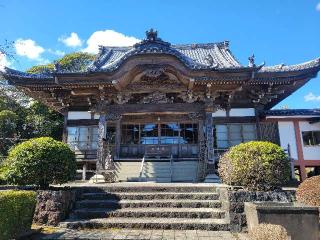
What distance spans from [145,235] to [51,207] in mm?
2588

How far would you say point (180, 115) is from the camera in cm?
1506

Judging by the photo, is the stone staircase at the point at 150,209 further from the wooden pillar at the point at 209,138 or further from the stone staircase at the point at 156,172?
the stone staircase at the point at 156,172

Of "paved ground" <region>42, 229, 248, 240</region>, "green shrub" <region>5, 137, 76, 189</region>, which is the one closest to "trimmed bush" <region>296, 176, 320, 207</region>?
"paved ground" <region>42, 229, 248, 240</region>

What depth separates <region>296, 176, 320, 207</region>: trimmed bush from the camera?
623cm

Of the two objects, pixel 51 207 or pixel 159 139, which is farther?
pixel 159 139

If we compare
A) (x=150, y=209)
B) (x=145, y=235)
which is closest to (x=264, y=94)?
(x=150, y=209)

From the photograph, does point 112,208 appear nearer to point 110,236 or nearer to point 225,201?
point 110,236

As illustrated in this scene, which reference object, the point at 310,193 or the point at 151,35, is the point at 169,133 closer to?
the point at 151,35

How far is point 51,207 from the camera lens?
7086 millimetres

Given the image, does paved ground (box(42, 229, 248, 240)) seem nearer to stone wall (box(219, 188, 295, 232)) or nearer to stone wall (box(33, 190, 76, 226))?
stone wall (box(219, 188, 295, 232))

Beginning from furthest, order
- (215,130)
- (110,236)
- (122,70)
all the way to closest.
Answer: (215,130) < (122,70) < (110,236)

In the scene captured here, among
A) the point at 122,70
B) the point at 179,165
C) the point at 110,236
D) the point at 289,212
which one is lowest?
the point at 110,236

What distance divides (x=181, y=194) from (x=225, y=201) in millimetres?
1416

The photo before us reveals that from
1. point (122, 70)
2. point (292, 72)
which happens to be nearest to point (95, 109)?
point (122, 70)
